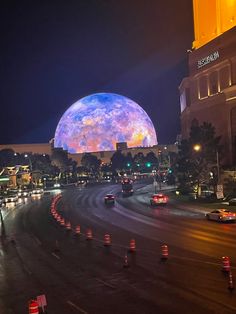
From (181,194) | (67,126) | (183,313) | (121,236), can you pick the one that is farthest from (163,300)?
(67,126)

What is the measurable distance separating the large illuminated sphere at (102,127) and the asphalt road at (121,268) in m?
134

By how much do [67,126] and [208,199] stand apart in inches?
5115

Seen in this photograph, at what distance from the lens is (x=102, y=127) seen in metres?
180

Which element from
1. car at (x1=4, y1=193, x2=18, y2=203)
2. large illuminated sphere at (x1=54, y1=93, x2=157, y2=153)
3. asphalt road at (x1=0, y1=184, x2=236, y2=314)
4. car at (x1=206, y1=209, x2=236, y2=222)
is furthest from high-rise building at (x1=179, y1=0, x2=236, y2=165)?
large illuminated sphere at (x1=54, y1=93, x2=157, y2=153)

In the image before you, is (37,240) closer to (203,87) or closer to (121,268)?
(121,268)

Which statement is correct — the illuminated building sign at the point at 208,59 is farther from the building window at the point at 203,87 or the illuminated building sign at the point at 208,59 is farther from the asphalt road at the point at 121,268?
the asphalt road at the point at 121,268

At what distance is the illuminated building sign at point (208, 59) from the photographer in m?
78.2

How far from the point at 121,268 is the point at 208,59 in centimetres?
6341

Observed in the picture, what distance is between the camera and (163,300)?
17.3 metres

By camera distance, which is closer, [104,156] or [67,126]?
[104,156]

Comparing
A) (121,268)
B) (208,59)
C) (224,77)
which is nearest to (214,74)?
(208,59)

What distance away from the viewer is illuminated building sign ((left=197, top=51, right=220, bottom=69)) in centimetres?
7819

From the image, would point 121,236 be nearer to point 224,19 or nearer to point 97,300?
point 97,300

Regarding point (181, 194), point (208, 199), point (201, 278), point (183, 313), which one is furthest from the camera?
point (181, 194)
